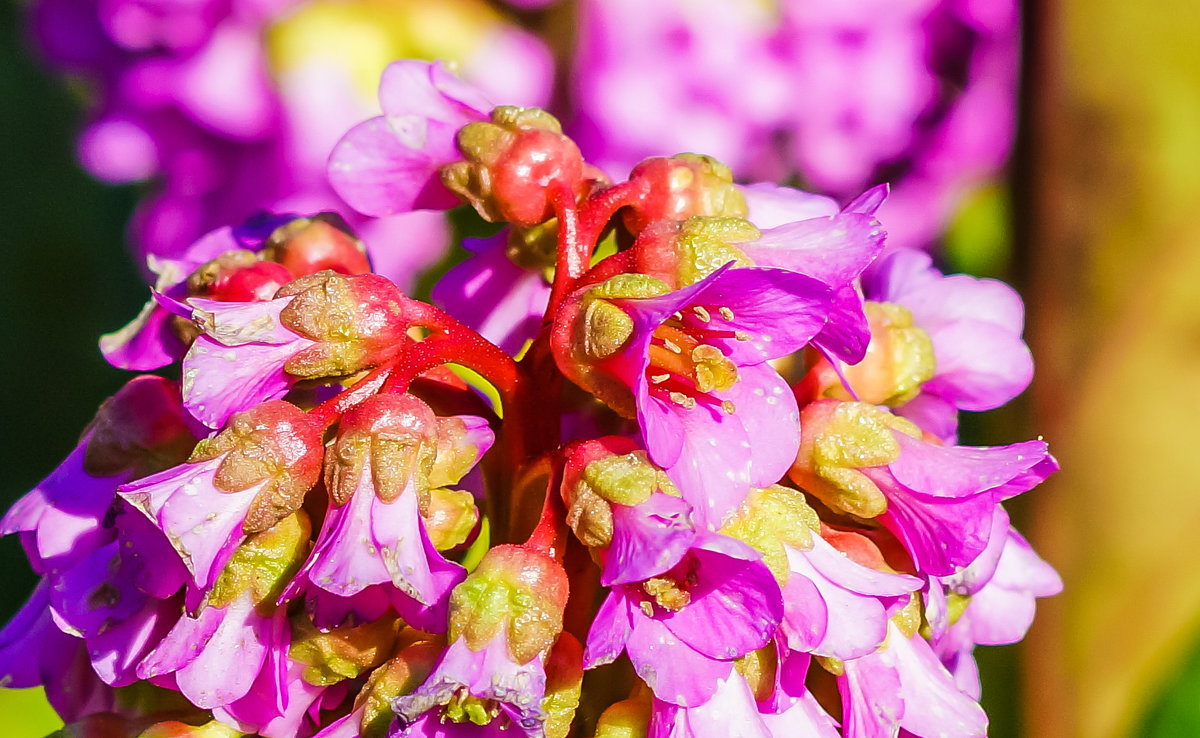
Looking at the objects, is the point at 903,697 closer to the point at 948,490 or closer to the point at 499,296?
the point at 948,490

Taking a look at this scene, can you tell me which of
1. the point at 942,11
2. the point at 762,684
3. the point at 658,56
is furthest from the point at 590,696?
the point at 942,11

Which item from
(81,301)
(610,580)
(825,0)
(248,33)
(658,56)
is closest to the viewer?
(610,580)

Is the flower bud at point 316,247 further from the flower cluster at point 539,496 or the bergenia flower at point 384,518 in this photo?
the bergenia flower at point 384,518

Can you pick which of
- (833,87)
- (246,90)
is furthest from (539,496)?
(833,87)

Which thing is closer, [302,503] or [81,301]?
[302,503]

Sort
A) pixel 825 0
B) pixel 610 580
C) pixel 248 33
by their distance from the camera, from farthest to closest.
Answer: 1. pixel 825 0
2. pixel 248 33
3. pixel 610 580

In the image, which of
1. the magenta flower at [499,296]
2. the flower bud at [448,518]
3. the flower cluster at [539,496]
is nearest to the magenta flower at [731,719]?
the flower cluster at [539,496]

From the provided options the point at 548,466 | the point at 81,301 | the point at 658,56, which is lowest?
the point at 81,301

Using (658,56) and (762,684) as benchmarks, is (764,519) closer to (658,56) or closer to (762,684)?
(762,684)

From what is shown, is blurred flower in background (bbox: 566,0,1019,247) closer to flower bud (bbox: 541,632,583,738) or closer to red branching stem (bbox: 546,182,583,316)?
red branching stem (bbox: 546,182,583,316)
